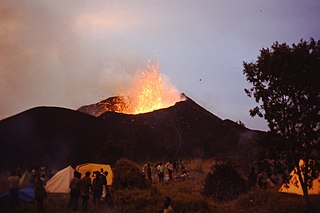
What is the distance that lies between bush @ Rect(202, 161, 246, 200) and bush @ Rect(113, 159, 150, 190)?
12.8 feet

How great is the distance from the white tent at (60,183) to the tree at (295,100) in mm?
14671

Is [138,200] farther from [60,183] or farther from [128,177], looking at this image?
[60,183]

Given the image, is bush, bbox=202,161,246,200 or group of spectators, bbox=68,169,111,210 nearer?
group of spectators, bbox=68,169,111,210

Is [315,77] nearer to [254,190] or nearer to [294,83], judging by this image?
[294,83]

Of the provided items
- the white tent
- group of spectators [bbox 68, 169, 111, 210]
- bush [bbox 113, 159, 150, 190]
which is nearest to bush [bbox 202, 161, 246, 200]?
bush [bbox 113, 159, 150, 190]

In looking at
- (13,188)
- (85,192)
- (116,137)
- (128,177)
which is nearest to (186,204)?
(85,192)

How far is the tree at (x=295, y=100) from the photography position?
15055 mm

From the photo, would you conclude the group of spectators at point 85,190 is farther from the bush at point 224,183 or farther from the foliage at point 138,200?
the bush at point 224,183

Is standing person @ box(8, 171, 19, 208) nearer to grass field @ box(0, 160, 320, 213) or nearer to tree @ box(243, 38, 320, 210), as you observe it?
grass field @ box(0, 160, 320, 213)

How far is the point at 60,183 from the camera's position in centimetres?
2559

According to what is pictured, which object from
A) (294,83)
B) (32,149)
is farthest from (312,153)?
(32,149)

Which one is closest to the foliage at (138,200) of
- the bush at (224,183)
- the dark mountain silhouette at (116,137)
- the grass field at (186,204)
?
the grass field at (186,204)

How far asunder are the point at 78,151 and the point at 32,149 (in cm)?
754

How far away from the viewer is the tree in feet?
49.4
